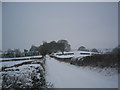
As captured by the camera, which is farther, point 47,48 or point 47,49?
point 47,49

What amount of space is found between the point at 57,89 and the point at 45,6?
7.73 feet

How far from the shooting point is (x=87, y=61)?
5375 mm

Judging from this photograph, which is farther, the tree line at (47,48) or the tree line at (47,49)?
the tree line at (47,48)

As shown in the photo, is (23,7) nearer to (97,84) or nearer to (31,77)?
(31,77)

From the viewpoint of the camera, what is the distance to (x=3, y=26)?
3230 millimetres

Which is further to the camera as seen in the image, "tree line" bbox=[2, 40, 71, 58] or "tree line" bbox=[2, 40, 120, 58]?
"tree line" bbox=[2, 40, 71, 58]

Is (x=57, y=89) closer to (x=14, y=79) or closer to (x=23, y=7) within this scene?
(x=14, y=79)

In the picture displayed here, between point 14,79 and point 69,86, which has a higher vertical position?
point 14,79

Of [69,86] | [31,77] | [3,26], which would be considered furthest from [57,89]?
[3,26]

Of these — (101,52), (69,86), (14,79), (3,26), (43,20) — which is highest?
(43,20)

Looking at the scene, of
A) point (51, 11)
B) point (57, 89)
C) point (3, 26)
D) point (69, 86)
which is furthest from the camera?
point (51, 11)

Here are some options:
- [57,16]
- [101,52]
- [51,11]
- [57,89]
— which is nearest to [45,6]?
[51,11]

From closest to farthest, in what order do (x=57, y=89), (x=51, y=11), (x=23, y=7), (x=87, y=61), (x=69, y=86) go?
(x=57, y=89) → (x=69, y=86) → (x=23, y=7) → (x=51, y=11) → (x=87, y=61)

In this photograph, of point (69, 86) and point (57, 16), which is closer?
point (69, 86)
